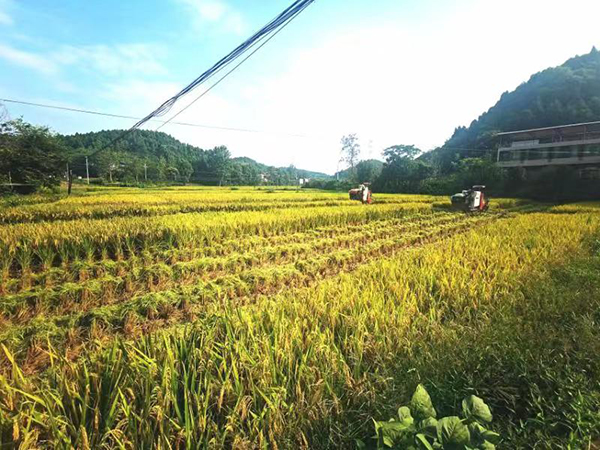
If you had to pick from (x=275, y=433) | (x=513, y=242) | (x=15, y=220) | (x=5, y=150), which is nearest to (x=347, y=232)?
(x=513, y=242)

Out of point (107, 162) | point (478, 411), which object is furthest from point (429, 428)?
point (107, 162)

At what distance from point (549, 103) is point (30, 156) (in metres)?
71.6

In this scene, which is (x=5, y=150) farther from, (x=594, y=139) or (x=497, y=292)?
(x=594, y=139)

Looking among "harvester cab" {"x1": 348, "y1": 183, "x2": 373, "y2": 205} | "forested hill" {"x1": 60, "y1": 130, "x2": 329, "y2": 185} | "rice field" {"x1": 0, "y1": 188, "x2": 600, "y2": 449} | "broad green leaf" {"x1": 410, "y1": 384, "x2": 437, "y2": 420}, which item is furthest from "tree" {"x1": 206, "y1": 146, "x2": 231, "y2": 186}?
"broad green leaf" {"x1": 410, "y1": 384, "x2": 437, "y2": 420}

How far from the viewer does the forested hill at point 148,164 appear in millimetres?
63062

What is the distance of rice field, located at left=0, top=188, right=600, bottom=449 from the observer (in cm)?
155

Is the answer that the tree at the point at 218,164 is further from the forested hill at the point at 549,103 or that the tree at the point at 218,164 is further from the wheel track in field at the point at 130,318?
the wheel track in field at the point at 130,318

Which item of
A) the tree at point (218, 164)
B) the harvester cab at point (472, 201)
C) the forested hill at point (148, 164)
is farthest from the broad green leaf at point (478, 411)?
the tree at point (218, 164)

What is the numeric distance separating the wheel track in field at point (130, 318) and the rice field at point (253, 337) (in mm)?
26

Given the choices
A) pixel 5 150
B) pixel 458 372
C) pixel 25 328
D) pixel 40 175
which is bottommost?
pixel 25 328

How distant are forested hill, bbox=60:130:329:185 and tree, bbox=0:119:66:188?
17.2 m

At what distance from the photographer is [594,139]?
1150 inches

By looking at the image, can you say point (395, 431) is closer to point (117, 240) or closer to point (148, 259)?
point (148, 259)

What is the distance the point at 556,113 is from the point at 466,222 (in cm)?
4813
